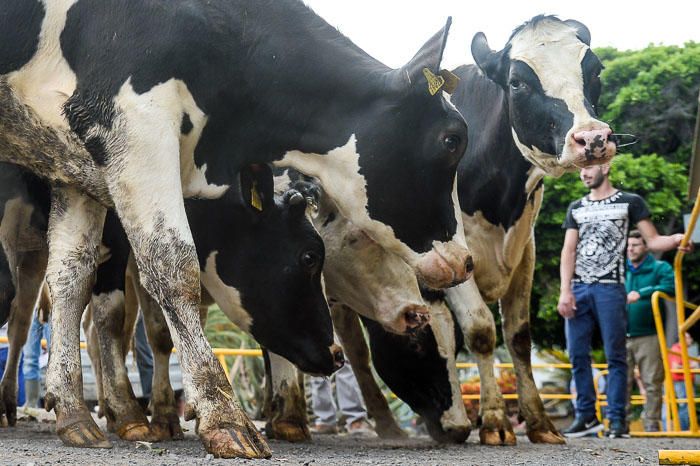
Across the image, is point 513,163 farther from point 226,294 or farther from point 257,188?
point 226,294

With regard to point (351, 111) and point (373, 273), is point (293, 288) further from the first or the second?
point (351, 111)

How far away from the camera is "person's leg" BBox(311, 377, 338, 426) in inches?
438

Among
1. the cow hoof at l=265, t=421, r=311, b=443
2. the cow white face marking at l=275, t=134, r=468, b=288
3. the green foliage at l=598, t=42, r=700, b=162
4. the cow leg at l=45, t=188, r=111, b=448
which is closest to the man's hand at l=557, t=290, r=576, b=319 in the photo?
the cow hoof at l=265, t=421, r=311, b=443

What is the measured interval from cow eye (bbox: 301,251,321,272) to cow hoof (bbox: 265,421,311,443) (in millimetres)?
1388

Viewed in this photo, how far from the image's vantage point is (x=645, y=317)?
12.3 m

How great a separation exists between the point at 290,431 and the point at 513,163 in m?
2.65

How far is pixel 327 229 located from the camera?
27.2 feet

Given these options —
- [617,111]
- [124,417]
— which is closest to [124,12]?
[124,417]

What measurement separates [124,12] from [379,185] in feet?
5.58

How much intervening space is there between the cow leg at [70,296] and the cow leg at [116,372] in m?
0.96

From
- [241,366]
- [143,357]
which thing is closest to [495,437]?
[143,357]

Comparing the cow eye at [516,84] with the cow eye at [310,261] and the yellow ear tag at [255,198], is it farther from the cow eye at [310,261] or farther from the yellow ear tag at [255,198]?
the yellow ear tag at [255,198]

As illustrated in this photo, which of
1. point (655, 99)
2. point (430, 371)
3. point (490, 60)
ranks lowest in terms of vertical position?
point (430, 371)

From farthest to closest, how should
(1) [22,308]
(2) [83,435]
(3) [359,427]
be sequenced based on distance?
(3) [359,427] → (1) [22,308] → (2) [83,435]
